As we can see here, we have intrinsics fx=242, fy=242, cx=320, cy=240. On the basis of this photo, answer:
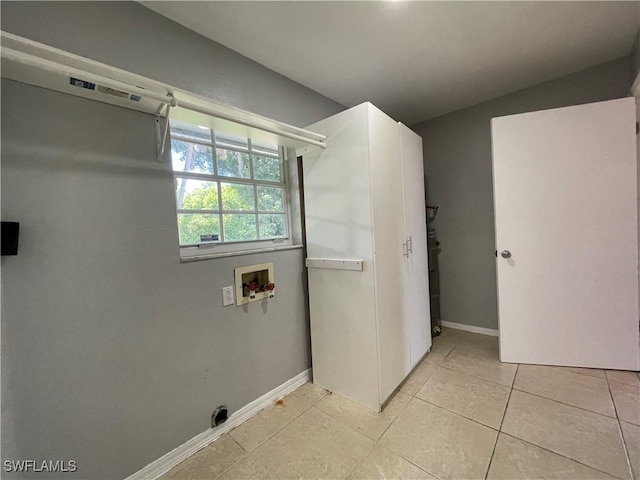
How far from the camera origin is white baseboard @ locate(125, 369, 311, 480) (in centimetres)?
125

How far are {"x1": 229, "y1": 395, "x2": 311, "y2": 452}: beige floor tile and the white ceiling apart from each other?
2.45 metres

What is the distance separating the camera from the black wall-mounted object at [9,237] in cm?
90

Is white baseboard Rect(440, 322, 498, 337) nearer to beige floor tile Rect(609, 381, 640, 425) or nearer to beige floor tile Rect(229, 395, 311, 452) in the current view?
beige floor tile Rect(609, 381, 640, 425)

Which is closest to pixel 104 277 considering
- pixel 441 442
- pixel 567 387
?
pixel 441 442

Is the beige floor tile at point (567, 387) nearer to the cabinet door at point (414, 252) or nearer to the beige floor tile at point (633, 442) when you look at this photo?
the beige floor tile at point (633, 442)

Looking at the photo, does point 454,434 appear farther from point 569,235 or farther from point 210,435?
point 569,235

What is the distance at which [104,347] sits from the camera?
113 centimetres

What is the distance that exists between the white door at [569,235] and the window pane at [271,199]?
1829mm

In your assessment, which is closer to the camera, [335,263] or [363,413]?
[363,413]

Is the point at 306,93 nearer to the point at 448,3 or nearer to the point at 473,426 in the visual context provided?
the point at 448,3

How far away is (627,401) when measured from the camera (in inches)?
60.1

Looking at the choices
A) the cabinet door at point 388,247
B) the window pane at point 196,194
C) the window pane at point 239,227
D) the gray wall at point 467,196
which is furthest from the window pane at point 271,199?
the gray wall at point 467,196

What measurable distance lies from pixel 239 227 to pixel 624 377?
9.82 feet

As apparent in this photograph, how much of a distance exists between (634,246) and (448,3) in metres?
2.09
